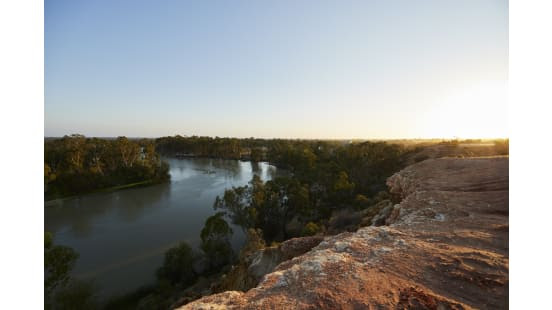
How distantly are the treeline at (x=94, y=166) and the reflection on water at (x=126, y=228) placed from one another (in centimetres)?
208

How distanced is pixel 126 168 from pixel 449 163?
32.7 m

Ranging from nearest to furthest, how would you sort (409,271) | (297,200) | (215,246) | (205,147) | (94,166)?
(409,271)
(215,246)
(297,200)
(94,166)
(205,147)

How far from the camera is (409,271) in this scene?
91.9 inches

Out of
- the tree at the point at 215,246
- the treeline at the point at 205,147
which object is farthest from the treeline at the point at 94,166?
the treeline at the point at 205,147

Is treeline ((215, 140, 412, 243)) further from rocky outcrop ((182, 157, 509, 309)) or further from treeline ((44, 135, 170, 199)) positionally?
treeline ((44, 135, 170, 199))

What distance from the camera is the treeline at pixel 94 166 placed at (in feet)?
72.3

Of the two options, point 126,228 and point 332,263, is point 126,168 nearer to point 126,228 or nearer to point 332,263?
point 126,228

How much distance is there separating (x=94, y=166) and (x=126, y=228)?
16.8 m

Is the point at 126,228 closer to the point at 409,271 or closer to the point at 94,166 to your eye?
the point at 94,166

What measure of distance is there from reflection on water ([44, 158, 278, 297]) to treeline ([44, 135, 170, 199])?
6.82ft

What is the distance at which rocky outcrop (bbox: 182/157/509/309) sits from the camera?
6.38ft

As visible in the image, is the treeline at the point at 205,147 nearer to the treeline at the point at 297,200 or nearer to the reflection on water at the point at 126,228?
the reflection on water at the point at 126,228

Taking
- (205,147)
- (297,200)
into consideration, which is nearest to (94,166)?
(297,200)

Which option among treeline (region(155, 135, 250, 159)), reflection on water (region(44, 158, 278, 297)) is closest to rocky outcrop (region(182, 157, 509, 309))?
reflection on water (region(44, 158, 278, 297))
